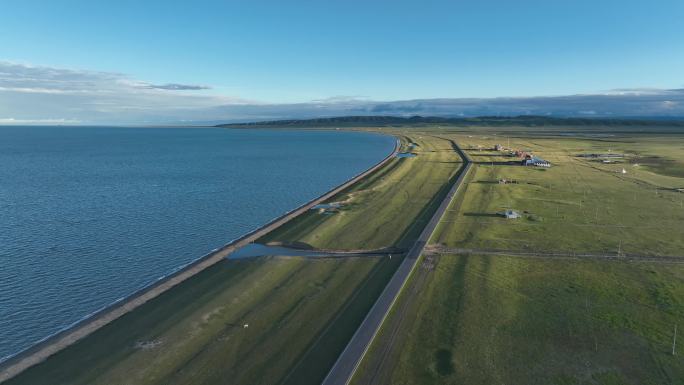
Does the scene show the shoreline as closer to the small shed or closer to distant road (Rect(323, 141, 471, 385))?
distant road (Rect(323, 141, 471, 385))

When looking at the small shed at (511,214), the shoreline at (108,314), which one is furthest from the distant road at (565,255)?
the shoreline at (108,314)

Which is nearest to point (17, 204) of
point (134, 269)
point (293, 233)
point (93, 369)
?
point (134, 269)

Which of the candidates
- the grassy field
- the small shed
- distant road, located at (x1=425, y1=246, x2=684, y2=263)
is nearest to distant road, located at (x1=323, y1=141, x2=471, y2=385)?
the grassy field

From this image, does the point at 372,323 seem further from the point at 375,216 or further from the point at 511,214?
the point at 511,214

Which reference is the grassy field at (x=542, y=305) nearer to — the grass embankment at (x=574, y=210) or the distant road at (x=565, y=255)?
the grass embankment at (x=574, y=210)

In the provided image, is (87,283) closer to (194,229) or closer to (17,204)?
(194,229)

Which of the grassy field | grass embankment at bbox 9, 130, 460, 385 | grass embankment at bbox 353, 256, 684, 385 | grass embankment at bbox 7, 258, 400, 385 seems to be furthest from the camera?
grass embankment at bbox 9, 130, 460, 385

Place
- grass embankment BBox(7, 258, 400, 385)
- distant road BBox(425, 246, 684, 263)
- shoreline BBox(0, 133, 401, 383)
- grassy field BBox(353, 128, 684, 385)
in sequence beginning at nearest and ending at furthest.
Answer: grassy field BBox(353, 128, 684, 385)
grass embankment BBox(7, 258, 400, 385)
shoreline BBox(0, 133, 401, 383)
distant road BBox(425, 246, 684, 263)
